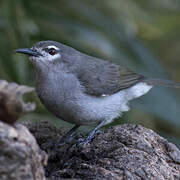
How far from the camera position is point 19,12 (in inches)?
239

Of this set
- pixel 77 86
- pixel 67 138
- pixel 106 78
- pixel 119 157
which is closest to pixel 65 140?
pixel 67 138

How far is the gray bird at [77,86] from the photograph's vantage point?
535 cm

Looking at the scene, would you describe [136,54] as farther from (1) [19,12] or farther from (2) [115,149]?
(2) [115,149]

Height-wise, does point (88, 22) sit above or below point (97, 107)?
above

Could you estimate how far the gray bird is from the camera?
5.35 m

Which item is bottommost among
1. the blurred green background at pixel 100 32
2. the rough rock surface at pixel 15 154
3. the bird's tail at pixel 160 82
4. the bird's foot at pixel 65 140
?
the bird's tail at pixel 160 82

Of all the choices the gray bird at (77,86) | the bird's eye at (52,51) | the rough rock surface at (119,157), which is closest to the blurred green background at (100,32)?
the gray bird at (77,86)

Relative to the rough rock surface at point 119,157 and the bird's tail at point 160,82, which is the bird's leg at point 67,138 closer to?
the rough rock surface at point 119,157

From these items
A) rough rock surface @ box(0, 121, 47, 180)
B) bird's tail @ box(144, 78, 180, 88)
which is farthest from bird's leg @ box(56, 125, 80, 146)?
rough rock surface @ box(0, 121, 47, 180)

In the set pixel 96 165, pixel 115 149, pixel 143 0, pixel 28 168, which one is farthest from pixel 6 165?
pixel 143 0

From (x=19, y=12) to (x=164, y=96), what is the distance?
108 inches

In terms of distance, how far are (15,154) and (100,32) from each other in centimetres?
450

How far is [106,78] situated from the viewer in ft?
21.1

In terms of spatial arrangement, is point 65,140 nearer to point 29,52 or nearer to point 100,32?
point 29,52
